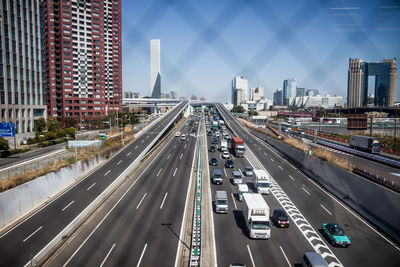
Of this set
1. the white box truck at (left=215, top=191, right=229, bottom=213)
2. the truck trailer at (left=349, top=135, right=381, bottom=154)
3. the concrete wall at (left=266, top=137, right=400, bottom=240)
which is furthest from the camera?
the truck trailer at (left=349, top=135, right=381, bottom=154)

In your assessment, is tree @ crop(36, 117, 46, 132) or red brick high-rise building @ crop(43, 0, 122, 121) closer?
tree @ crop(36, 117, 46, 132)

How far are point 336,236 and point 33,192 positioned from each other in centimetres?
2072

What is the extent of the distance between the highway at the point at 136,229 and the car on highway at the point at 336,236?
8702 millimetres

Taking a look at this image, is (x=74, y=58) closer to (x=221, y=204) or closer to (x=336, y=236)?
(x=221, y=204)

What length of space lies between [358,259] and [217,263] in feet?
23.4

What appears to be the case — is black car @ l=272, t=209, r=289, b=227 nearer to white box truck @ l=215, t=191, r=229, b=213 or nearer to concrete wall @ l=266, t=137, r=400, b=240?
white box truck @ l=215, t=191, r=229, b=213

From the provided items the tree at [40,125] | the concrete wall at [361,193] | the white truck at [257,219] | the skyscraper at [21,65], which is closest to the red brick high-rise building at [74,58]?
the skyscraper at [21,65]

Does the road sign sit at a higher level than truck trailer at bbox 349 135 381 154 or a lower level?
higher

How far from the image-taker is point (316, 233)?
51.0 feet

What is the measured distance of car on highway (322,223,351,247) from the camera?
45.6 feet

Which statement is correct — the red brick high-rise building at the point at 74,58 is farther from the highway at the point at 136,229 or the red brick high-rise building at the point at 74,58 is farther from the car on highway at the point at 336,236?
the car on highway at the point at 336,236

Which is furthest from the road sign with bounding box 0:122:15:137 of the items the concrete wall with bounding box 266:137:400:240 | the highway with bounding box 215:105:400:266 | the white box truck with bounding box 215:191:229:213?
the concrete wall with bounding box 266:137:400:240

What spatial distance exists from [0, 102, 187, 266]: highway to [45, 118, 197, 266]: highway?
1.35 metres

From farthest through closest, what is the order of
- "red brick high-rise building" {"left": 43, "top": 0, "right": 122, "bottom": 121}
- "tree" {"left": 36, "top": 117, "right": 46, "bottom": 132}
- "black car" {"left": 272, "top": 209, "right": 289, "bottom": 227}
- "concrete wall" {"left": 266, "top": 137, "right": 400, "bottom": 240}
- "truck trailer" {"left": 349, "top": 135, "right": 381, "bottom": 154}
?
"red brick high-rise building" {"left": 43, "top": 0, "right": 122, "bottom": 121} < "tree" {"left": 36, "top": 117, "right": 46, "bottom": 132} < "truck trailer" {"left": 349, "top": 135, "right": 381, "bottom": 154} < "black car" {"left": 272, "top": 209, "right": 289, "bottom": 227} < "concrete wall" {"left": 266, "top": 137, "right": 400, "bottom": 240}
